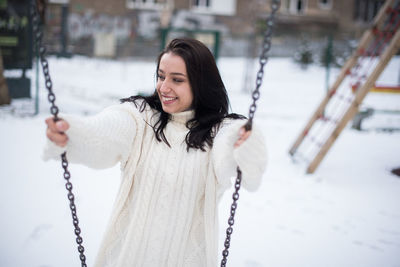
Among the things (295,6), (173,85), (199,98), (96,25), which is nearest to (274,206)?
(199,98)

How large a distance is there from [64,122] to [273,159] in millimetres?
4036

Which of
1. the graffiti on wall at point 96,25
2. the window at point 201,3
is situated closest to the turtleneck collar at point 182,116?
the graffiti on wall at point 96,25

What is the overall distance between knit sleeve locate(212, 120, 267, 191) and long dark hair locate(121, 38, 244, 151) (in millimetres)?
81

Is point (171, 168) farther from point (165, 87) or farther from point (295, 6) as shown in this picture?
point (295, 6)

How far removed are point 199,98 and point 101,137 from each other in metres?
0.47

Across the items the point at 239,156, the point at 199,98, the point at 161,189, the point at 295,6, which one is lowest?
the point at 161,189

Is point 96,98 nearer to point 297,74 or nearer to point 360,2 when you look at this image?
point 297,74

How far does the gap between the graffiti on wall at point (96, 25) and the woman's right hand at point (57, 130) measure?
Result: 56.7 feet

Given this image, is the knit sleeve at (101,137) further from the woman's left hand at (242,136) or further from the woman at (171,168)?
the woman's left hand at (242,136)

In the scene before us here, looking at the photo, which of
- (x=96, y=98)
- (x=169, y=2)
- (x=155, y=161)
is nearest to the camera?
(x=155, y=161)

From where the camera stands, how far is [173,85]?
151 centimetres

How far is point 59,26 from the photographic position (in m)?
17.3

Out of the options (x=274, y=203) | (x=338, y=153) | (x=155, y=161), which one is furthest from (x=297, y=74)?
(x=155, y=161)

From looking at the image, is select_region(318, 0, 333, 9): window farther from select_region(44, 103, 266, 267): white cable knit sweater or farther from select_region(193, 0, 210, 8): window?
select_region(44, 103, 266, 267): white cable knit sweater
